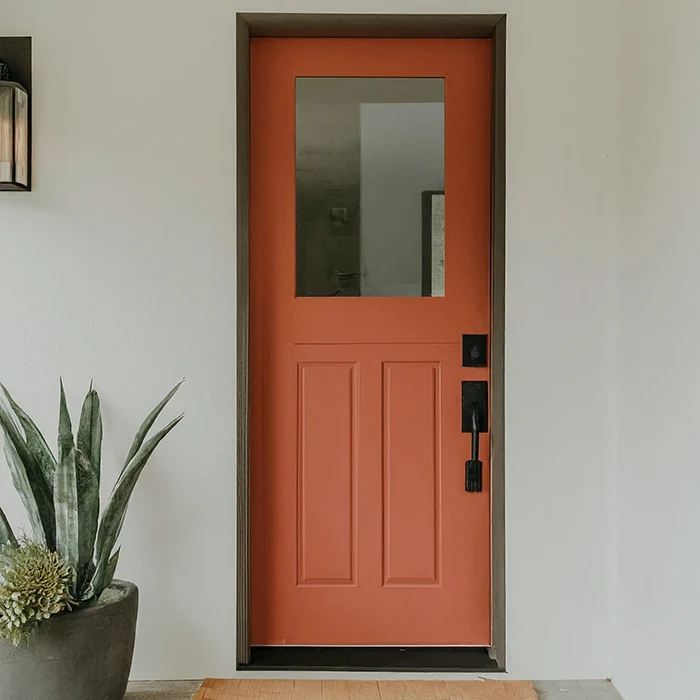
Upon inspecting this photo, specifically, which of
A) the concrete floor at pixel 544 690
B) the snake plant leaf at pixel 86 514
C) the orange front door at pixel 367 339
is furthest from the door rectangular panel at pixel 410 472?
the snake plant leaf at pixel 86 514

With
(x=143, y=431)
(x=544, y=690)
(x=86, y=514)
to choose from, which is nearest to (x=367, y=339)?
(x=143, y=431)

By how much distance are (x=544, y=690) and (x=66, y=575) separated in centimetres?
147

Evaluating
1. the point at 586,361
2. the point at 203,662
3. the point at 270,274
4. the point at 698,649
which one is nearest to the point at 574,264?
the point at 586,361

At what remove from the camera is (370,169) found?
2604 mm

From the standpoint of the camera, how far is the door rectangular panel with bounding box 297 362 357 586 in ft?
8.63

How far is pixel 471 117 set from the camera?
261 centimetres

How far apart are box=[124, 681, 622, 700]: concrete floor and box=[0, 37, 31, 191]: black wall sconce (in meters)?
1.61

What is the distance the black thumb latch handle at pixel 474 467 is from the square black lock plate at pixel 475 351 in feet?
0.51

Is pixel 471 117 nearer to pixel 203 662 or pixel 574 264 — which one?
pixel 574 264

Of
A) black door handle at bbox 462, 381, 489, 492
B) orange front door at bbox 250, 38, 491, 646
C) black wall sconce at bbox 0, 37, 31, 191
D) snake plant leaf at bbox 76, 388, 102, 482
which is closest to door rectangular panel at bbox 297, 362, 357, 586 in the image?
orange front door at bbox 250, 38, 491, 646

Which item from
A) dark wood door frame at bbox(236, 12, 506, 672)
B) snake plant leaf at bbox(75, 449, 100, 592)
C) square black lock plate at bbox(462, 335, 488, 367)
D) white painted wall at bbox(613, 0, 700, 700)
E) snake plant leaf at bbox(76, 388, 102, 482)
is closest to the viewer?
white painted wall at bbox(613, 0, 700, 700)

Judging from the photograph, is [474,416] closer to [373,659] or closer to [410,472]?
[410,472]

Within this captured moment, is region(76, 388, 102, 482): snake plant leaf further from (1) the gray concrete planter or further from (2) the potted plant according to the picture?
(1) the gray concrete planter

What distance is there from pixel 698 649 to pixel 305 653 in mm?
1233
